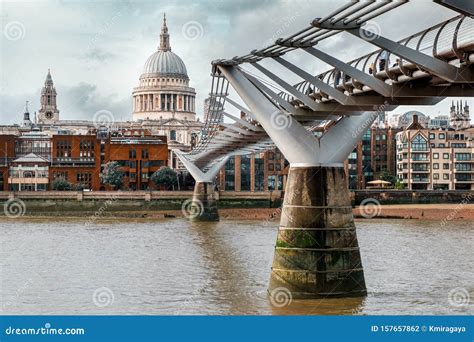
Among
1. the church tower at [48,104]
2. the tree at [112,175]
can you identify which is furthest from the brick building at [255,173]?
the church tower at [48,104]

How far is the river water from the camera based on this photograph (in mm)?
19141

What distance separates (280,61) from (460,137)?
63276 mm

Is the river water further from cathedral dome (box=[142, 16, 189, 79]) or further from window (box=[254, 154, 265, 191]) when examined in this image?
cathedral dome (box=[142, 16, 189, 79])

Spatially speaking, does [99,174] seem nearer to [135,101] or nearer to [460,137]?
[460,137]

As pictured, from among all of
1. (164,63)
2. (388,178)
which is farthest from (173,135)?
(388,178)

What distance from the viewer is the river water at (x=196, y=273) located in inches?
754

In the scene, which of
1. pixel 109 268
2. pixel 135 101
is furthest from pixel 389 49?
pixel 135 101

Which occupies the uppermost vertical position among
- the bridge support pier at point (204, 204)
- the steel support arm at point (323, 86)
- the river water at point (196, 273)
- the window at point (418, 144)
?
the window at point (418, 144)

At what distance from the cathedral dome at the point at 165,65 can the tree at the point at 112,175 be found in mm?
60328

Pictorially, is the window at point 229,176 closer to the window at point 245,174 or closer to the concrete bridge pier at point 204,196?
the window at point 245,174

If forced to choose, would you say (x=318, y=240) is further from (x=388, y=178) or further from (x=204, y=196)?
(x=388, y=178)

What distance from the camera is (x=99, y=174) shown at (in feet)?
269

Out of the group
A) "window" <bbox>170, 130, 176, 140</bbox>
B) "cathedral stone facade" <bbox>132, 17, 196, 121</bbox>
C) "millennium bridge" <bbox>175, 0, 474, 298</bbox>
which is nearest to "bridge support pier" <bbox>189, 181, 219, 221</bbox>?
"millennium bridge" <bbox>175, 0, 474, 298</bbox>

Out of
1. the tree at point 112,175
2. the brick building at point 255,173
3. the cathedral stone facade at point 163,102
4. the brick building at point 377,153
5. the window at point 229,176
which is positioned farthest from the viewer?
the cathedral stone facade at point 163,102
